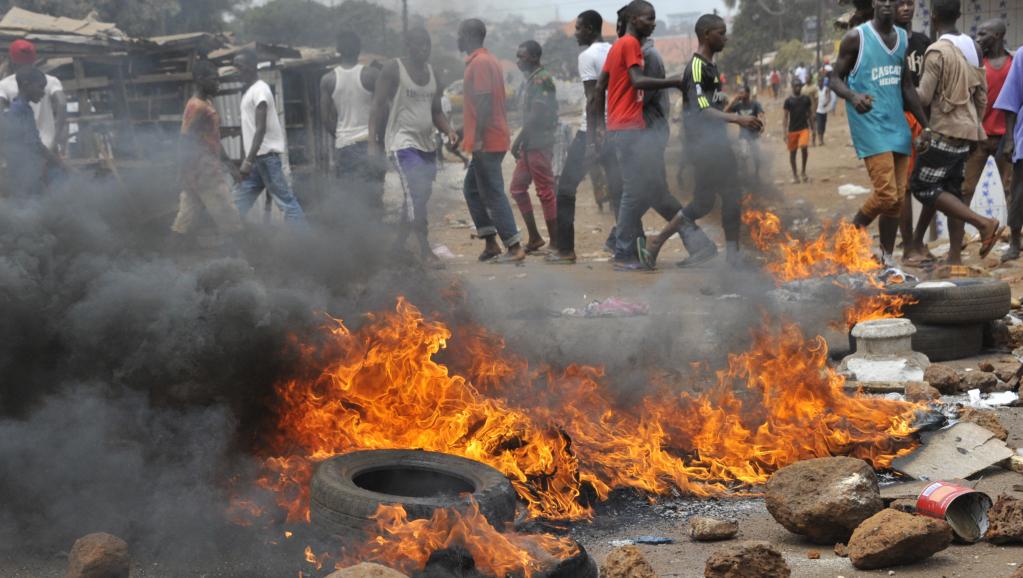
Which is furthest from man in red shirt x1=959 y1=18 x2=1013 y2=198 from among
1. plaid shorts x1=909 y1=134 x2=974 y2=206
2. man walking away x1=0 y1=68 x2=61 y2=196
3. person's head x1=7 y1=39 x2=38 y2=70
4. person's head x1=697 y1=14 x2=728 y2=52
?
person's head x1=7 y1=39 x2=38 y2=70

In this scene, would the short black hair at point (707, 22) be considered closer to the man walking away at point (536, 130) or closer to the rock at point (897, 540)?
the man walking away at point (536, 130)

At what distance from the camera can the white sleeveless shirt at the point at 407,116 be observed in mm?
9617

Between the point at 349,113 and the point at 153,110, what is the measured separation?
4.97 meters

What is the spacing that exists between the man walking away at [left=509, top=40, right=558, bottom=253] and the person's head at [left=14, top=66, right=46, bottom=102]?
445 centimetres

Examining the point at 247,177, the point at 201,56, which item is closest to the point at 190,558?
the point at 247,177

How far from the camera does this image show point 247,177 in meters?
10.1

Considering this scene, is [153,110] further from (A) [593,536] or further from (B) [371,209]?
(A) [593,536]

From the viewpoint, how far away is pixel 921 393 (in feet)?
19.2

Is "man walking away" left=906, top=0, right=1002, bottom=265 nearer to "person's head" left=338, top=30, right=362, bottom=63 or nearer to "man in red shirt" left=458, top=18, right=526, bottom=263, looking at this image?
"man in red shirt" left=458, top=18, right=526, bottom=263

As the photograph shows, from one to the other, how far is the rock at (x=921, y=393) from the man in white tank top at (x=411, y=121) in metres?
4.85

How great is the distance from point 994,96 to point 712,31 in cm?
353

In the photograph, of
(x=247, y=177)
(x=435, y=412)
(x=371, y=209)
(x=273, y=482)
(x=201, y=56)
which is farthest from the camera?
(x=201, y=56)

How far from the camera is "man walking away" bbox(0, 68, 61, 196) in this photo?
6.01 meters

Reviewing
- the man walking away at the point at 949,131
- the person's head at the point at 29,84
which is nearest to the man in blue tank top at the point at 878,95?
the man walking away at the point at 949,131
